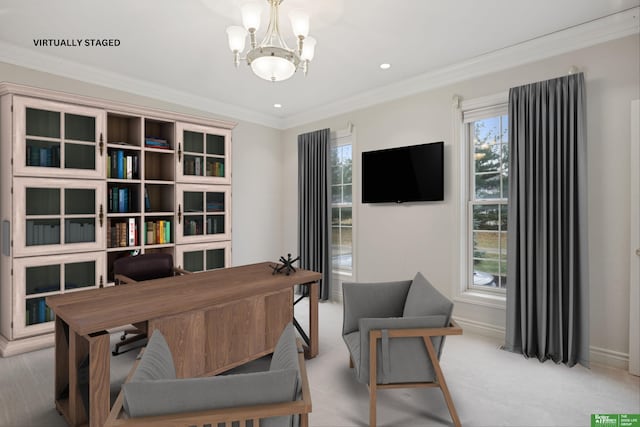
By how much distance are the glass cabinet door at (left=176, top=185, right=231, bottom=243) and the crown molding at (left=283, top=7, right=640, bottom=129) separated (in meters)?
2.03

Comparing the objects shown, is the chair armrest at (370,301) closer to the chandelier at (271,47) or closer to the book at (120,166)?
the chandelier at (271,47)

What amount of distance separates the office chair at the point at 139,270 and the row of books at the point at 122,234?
0.41 metres

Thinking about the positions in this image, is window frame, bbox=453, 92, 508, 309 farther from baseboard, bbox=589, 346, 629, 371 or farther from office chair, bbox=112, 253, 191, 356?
office chair, bbox=112, 253, 191, 356

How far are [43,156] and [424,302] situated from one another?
3.43 m

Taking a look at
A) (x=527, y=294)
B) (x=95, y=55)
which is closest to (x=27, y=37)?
(x=95, y=55)

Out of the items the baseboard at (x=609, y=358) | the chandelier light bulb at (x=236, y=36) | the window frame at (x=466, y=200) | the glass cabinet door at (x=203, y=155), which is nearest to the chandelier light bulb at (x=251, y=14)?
the chandelier light bulb at (x=236, y=36)

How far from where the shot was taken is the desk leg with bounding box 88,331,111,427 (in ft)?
5.83

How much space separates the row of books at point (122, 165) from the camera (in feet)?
11.7

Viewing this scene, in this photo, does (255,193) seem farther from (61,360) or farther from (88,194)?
(61,360)

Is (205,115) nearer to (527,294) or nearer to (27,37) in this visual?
(27,37)

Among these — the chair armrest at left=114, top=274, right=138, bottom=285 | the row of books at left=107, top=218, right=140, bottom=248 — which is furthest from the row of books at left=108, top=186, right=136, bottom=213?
the chair armrest at left=114, top=274, right=138, bottom=285

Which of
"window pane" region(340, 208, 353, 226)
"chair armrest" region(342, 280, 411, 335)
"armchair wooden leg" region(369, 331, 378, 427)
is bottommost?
"armchair wooden leg" region(369, 331, 378, 427)

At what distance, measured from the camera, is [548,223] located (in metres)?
2.92

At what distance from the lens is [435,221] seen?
12.4ft
